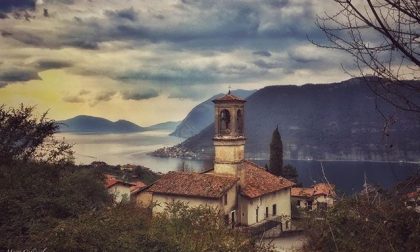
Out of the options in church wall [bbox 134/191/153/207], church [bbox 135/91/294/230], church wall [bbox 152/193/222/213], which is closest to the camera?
church wall [bbox 152/193/222/213]

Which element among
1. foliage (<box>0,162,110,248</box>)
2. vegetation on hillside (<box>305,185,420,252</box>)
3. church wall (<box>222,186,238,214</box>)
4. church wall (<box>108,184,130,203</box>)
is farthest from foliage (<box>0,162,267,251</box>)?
church wall (<box>108,184,130,203</box>)

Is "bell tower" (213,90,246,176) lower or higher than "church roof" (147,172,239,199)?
higher

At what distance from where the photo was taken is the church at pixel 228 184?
27.0 m

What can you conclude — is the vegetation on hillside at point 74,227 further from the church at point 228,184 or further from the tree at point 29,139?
the church at point 228,184

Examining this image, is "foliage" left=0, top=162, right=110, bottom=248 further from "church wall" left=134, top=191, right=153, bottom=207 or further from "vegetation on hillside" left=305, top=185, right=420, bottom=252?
"church wall" left=134, top=191, right=153, bottom=207

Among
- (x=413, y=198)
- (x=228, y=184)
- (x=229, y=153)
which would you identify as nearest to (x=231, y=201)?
(x=228, y=184)

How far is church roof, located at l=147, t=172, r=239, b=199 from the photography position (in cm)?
2661

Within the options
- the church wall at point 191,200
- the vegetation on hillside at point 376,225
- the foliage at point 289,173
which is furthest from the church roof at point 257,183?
the foliage at point 289,173

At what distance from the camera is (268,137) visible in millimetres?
198625

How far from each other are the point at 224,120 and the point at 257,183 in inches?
198

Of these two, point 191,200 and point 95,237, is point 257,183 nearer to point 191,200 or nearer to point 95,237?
point 191,200

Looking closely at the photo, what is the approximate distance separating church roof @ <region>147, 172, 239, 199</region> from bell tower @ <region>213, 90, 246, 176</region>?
0.95m

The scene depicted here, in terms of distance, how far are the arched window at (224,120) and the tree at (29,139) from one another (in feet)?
35.1

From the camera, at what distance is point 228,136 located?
28906 mm
